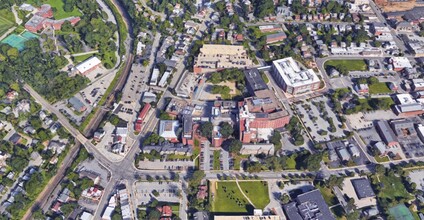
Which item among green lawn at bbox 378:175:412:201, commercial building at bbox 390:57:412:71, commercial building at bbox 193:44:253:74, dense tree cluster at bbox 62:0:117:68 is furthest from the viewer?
dense tree cluster at bbox 62:0:117:68

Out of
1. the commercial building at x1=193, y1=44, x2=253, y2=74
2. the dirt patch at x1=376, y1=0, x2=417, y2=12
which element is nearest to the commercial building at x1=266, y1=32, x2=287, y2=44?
the commercial building at x1=193, y1=44, x2=253, y2=74

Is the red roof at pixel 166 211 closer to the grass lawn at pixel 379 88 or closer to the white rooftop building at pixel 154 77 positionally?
the white rooftop building at pixel 154 77

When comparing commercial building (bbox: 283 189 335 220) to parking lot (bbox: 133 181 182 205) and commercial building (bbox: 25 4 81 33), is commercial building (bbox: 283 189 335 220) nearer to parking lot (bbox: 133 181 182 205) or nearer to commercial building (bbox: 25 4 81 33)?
parking lot (bbox: 133 181 182 205)

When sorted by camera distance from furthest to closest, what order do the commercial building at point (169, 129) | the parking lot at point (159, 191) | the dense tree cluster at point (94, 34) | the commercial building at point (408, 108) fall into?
the dense tree cluster at point (94, 34)
the commercial building at point (408, 108)
the commercial building at point (169, 129)
the parking lot at point (159, 191)

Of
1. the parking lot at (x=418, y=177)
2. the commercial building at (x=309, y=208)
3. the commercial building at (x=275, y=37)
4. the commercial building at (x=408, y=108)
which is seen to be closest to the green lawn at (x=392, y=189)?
the parking lot at (x=418, y=177)

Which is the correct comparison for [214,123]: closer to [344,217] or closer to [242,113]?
[242,113]

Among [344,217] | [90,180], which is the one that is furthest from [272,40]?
[90,180]
